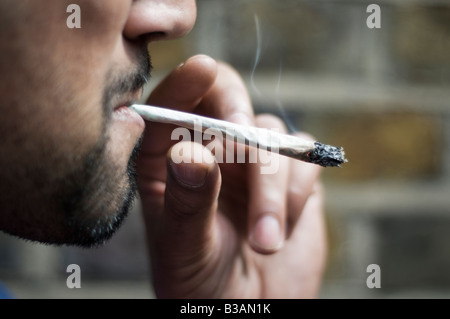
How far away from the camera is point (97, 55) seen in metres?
0.51

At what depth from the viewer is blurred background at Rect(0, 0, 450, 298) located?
1.10 meters

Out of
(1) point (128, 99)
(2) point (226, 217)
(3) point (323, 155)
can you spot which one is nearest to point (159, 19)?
(1) point (128, 99)

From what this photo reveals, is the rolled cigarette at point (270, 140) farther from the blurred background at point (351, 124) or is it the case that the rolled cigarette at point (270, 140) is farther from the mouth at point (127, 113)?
the blurred background at point (351, 124)

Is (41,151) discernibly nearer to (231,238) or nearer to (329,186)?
(231,238)

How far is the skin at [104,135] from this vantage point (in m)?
0.50

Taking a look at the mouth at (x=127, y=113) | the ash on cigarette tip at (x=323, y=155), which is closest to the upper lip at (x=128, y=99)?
the mouth at (x=127, y=113)

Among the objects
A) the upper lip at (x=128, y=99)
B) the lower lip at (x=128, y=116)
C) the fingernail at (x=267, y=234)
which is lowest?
the fingernail at (x=267, y=234)

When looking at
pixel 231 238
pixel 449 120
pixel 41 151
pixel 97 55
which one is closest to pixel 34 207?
pixel 41 151

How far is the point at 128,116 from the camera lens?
57 cm

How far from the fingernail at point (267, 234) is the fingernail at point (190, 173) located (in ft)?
0.45

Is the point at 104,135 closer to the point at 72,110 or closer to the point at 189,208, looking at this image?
the point at 72,110

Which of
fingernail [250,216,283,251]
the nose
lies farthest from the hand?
the nose

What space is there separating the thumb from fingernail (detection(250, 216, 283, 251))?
6 centimetres

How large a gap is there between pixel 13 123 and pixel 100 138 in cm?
8
